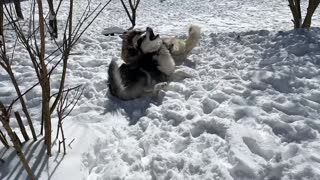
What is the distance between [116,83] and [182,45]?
4.31 feet

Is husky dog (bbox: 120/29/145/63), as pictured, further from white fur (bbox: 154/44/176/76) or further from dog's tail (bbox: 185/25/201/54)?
dog's tail (bbox: 185/25/201/54)

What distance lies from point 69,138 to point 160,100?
1.02 m

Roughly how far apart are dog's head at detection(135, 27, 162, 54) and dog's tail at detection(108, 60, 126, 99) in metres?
0.39

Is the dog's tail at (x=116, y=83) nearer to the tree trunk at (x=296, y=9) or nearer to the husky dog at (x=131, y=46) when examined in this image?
the husky dog at (x=131, y=46)

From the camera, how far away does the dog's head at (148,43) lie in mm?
3803

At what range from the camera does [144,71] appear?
3.76m

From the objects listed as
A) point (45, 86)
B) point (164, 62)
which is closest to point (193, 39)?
point (164, 62)

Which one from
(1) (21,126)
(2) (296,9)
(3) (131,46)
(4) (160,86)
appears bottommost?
(4) (160,86)

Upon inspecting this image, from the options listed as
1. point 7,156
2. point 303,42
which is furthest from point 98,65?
point 303,42

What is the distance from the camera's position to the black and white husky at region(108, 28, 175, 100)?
3.52 meters

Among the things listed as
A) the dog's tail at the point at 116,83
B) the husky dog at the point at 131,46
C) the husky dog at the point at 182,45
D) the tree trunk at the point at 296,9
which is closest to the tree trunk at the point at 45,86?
the dog's tail at the point at 116,83

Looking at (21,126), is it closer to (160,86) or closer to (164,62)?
(160,86)

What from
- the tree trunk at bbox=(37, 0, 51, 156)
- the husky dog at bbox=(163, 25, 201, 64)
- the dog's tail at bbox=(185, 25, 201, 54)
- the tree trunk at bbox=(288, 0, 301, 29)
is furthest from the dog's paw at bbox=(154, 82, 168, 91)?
the tree trunk at bbox=(288, 0, 301, 29)

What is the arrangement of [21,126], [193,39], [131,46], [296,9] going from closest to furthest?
[21,126]
[131,46]
[193,39]
[296,9]
